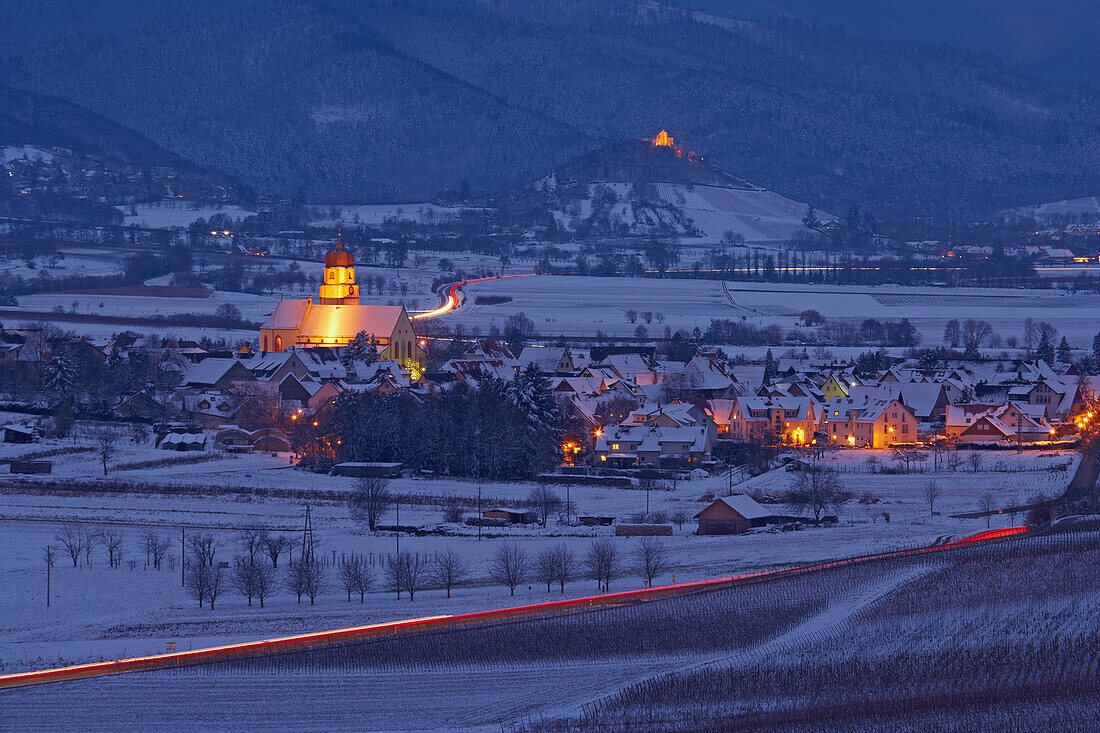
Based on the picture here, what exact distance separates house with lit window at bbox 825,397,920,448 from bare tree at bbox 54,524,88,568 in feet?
110

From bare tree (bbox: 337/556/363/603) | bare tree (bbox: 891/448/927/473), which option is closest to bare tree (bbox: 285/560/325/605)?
bare tree (bbox: 337/556/363/603)

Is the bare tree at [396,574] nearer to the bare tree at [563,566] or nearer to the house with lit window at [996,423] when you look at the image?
the bare tree at [563,566]

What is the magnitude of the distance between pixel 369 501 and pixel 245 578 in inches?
433

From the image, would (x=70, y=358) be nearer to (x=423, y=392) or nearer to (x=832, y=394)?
(x=423, y=392)

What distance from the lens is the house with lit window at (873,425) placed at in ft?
213

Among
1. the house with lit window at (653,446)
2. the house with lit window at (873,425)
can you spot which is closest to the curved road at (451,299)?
the house with lit window at (873,425)

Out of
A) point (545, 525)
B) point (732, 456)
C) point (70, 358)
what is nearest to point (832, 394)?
point (732, 456)

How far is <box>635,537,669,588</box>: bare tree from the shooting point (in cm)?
3581

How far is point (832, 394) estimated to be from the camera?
74.9 meters

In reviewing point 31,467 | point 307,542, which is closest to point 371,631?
point 307,542

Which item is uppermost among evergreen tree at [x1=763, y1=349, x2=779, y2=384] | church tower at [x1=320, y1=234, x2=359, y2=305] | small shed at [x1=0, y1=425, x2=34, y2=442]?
church tower at [x1=320, y1=234, x2=359, y2=305]

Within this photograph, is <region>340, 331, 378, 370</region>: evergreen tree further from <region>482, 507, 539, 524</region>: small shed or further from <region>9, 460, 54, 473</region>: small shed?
<region>482, 507, 539, 524</region>: small shed

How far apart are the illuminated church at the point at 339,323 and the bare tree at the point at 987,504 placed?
44.4 metres

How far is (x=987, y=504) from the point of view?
154 feet
